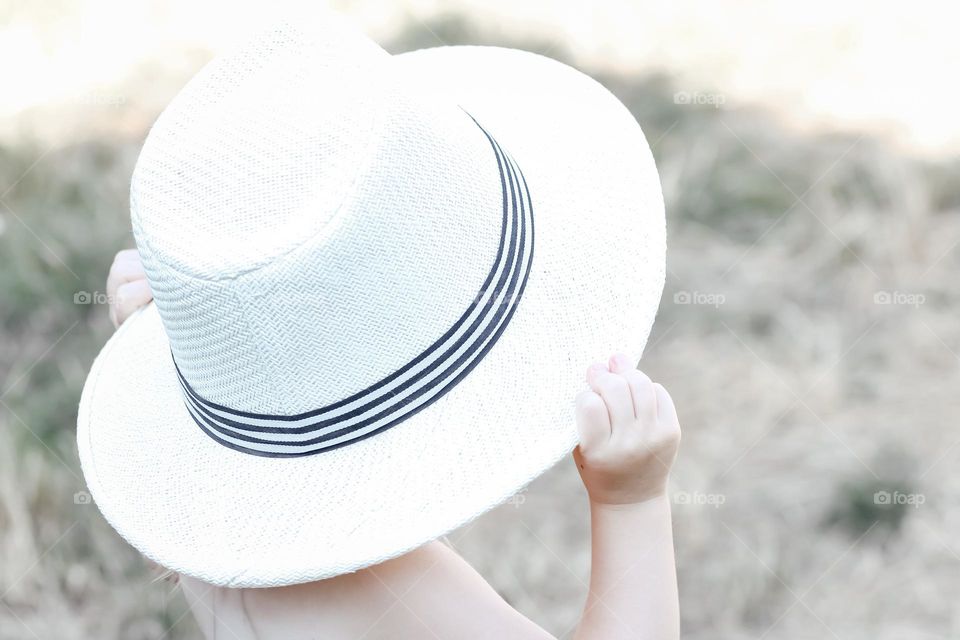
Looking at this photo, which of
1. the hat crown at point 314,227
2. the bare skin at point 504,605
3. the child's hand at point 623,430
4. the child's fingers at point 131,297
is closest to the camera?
the hat crown at point 314,227

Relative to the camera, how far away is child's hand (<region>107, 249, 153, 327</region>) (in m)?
1.71

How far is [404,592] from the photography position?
1.34 metres

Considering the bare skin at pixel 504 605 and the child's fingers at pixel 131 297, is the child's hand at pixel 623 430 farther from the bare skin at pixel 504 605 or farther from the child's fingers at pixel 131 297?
the child's fingers at pixel 131 297

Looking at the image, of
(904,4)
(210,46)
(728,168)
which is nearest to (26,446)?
(210,46)

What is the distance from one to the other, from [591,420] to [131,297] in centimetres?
85

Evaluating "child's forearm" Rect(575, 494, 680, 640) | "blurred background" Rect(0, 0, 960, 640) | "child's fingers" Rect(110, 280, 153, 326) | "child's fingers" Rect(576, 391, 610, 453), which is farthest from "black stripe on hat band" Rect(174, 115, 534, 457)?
"blurred background" Rect(0, 0, 960, 640)

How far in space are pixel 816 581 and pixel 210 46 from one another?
264cm

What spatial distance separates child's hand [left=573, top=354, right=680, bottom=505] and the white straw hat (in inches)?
Answer: 1.1

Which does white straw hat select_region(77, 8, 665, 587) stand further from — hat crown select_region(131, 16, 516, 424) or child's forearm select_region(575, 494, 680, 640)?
Answer: child's forearm select_region(575, 494, 680, 640)

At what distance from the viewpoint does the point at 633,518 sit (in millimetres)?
1353

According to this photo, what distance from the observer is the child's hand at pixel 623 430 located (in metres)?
1.21

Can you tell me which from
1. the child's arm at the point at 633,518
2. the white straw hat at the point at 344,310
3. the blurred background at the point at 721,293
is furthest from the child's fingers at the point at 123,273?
the blurred background at the point at 721,293

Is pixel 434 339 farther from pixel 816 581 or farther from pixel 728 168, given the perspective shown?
pixel 728 168

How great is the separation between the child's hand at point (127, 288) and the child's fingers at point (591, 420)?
0.79 meters
